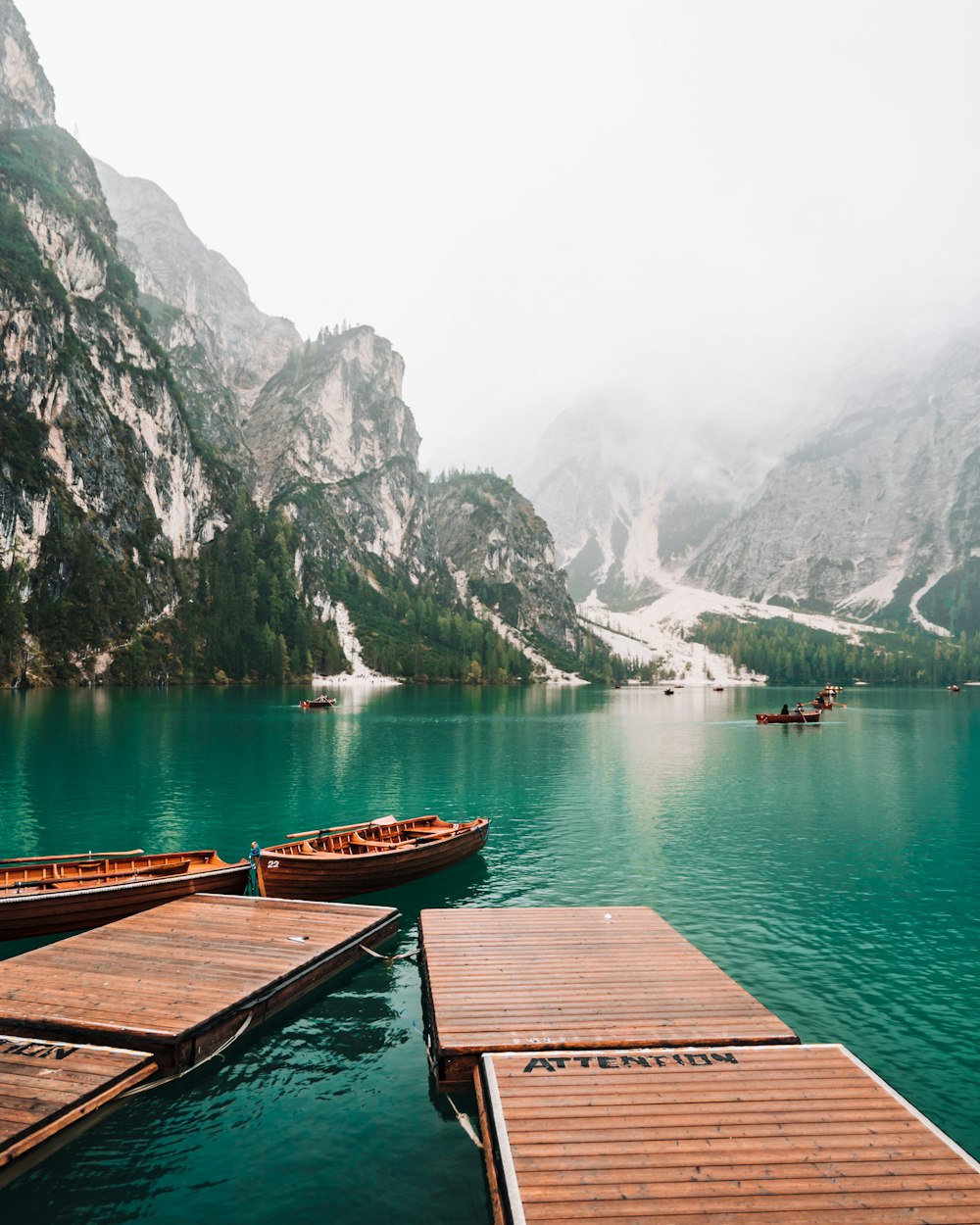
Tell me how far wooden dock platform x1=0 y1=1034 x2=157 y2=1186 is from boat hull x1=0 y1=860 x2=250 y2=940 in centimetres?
1044

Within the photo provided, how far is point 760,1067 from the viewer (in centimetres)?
1644

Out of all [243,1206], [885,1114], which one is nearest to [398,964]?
[243,1206]

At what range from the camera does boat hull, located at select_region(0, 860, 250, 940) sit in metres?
27.8

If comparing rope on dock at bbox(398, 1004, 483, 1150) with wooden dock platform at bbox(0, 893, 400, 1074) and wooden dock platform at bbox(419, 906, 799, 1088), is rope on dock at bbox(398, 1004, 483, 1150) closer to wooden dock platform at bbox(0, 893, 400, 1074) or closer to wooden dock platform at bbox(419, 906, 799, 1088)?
wooden dock platform at bbox(419, 906, 799, 1088)

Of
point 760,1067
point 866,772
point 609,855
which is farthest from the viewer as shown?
point 866,772

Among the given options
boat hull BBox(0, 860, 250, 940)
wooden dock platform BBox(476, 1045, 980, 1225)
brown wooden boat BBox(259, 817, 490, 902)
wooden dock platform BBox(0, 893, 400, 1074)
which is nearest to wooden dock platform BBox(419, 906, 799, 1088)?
wooden dock platform BBox(476, 1045, 980, 1225)

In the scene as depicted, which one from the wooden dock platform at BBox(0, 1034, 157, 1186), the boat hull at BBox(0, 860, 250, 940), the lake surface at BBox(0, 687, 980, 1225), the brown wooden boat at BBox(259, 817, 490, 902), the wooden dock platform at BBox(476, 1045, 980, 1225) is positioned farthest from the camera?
the brown wooden boat at BBox(259, 817, 490, 902)


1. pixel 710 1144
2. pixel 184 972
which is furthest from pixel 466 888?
pixel 710 1144

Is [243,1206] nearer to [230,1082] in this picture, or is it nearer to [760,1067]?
[230,1082]

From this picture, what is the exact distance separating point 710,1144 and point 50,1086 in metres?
14.1

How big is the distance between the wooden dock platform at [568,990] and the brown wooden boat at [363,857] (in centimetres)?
718

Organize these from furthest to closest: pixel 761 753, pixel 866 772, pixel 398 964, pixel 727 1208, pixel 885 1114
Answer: pixel 761 753 < pixel 866 772 < pixel 398 964 < pixel 885 1114 < pixel 727 1208

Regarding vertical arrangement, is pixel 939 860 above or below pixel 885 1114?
below

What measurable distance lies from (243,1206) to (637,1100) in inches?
324
